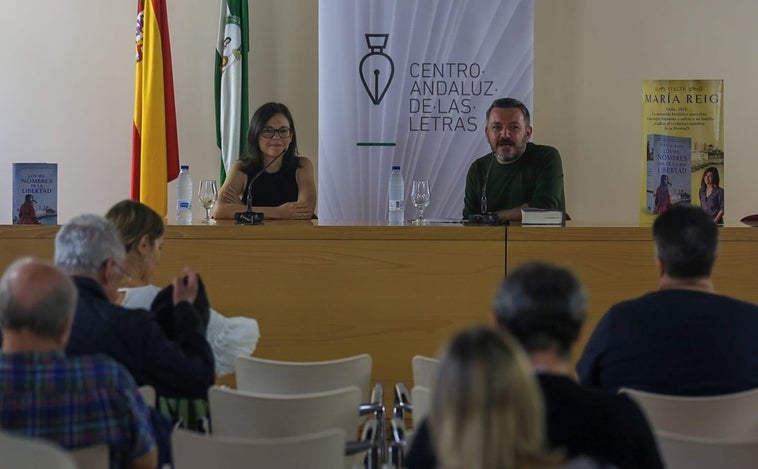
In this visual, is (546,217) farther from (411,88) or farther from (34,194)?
(34,194)

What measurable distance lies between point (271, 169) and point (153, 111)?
56.2 inches

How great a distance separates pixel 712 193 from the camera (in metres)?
4.70

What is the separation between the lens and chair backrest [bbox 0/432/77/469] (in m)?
1.88

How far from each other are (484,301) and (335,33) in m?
2.54

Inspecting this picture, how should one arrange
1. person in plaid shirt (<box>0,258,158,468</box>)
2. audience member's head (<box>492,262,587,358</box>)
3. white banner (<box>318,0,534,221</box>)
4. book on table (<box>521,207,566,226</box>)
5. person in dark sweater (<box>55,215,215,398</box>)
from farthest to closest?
white banner (<box>318,0,534,221</box>), book on table (<box>521,207,566,226</box>), person in dark sweater (<box>55,215,215,398</box>), person in plaid shirt (<box>0,258,158,468</box>), audience member's head (<box>492,262,587,358</box>)

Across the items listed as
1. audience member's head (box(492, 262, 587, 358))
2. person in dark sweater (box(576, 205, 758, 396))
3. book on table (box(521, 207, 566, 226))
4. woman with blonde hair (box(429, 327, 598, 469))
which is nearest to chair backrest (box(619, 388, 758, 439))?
person in dark sweater (box(576, 205, 758, 396))

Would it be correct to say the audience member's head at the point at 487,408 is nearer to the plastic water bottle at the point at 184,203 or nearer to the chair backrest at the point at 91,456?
the chair backrest at the point at 91,456

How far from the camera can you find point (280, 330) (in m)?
4.27

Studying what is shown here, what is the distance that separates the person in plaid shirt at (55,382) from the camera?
2070 mm

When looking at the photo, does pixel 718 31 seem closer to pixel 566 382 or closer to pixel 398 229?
pixel 398 229

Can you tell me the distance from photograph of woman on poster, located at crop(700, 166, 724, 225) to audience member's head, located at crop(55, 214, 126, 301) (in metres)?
2.89

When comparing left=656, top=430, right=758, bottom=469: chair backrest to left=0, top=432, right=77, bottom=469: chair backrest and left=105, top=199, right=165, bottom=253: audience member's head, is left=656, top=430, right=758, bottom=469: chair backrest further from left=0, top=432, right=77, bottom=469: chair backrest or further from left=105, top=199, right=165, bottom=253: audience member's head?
left=105, top=199, right=165, bottom=253: audience member's head

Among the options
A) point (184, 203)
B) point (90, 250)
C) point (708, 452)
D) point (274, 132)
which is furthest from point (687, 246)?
point (274, 132)

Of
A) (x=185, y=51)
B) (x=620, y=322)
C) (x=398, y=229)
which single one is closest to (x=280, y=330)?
(x=398, y=229)
